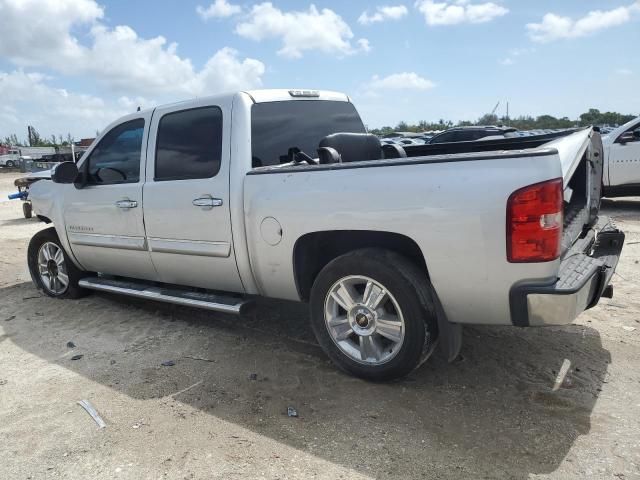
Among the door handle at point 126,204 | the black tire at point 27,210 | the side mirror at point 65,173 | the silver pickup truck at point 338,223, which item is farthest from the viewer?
the black tire at point 27,210

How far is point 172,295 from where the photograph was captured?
432 cm

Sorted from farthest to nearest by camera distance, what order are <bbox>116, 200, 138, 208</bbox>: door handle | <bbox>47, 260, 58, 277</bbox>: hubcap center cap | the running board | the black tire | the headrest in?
1. the black tire
2. <bbox>47, 260, 58, 277</bbox>: hubcap center cap
3. <bbox>116, 200, 138, 208</bbox>: door handle
4. the headrest
5. the running board

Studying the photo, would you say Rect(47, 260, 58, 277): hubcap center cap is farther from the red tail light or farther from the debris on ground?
the red tail light

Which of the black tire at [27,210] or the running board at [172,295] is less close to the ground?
the black tire at [27,210]

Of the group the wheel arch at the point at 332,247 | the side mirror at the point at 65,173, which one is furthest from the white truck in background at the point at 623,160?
the side mirror at the point at 65,173

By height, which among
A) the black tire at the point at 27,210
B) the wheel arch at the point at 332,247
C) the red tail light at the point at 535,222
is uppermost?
the red tail light at the point at 535,222

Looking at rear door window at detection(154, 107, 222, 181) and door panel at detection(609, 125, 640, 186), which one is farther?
door panel at detection(609, 125, 640, 186)

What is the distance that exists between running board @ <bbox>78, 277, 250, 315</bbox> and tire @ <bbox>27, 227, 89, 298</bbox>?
25 cm

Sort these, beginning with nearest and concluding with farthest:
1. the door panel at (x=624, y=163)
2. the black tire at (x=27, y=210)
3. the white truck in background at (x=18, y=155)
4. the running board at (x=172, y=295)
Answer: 1. the running board at (x=172, y=295)
2. the door panel at (x=624, y=163)
3. the black tire at (x=27, y=210)
4. the white truck in background at (x=18, y=155)

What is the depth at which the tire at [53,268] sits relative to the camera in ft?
17.7

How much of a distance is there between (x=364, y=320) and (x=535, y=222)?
1.19m

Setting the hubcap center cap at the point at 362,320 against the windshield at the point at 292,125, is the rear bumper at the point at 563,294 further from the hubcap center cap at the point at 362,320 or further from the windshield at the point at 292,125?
the windshield at the point at 292,125

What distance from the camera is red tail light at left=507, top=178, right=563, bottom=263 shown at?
8.52ft

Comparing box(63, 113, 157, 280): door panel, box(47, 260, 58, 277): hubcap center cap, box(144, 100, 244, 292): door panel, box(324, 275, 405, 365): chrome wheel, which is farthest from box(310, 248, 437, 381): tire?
box(47, 260, 58, 277): hubcap center cap
